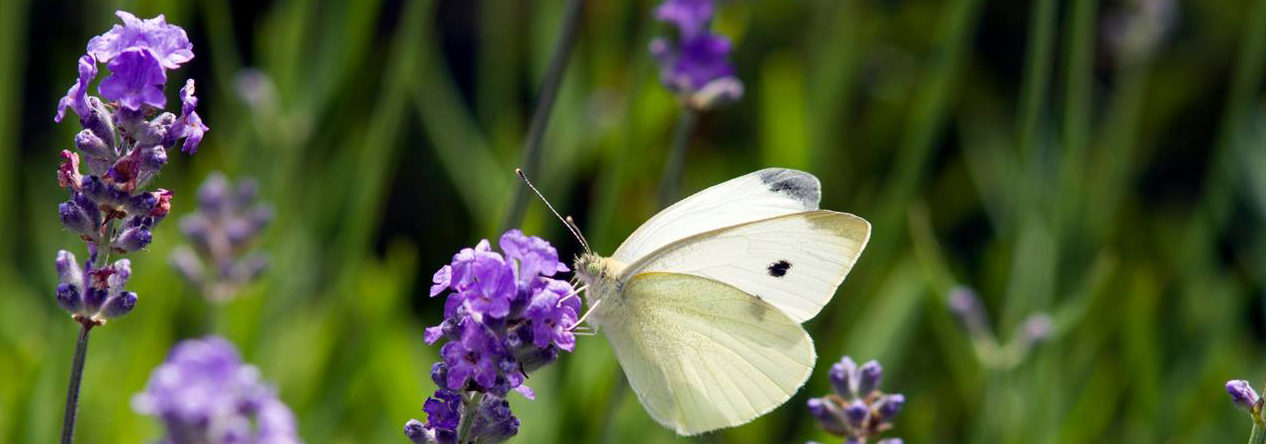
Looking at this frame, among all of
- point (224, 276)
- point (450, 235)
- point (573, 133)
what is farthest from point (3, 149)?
point (573, 133)

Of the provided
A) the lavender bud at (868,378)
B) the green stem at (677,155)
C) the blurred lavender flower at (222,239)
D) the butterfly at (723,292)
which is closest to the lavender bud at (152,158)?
the butterfly at (723,292)

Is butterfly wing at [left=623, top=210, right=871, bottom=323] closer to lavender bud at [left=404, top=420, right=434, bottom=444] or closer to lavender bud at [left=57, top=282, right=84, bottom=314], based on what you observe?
lavender bud at [left=404, top=420, right=434, bottom=444]

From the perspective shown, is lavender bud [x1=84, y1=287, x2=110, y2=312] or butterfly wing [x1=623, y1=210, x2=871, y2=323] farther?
butterfly wing [x1=623, y1=210, x2=871, y2=323]

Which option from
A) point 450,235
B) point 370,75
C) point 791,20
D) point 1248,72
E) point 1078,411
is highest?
point 370,75

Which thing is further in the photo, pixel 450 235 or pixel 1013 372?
pixel 450 235

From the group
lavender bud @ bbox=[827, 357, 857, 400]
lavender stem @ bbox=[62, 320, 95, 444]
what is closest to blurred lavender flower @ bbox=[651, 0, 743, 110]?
lavender bud @ bbox=[827, 357, 857, 400]

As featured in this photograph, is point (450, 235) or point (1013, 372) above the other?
point (450, 235)

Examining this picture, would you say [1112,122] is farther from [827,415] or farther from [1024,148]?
[827,415]
